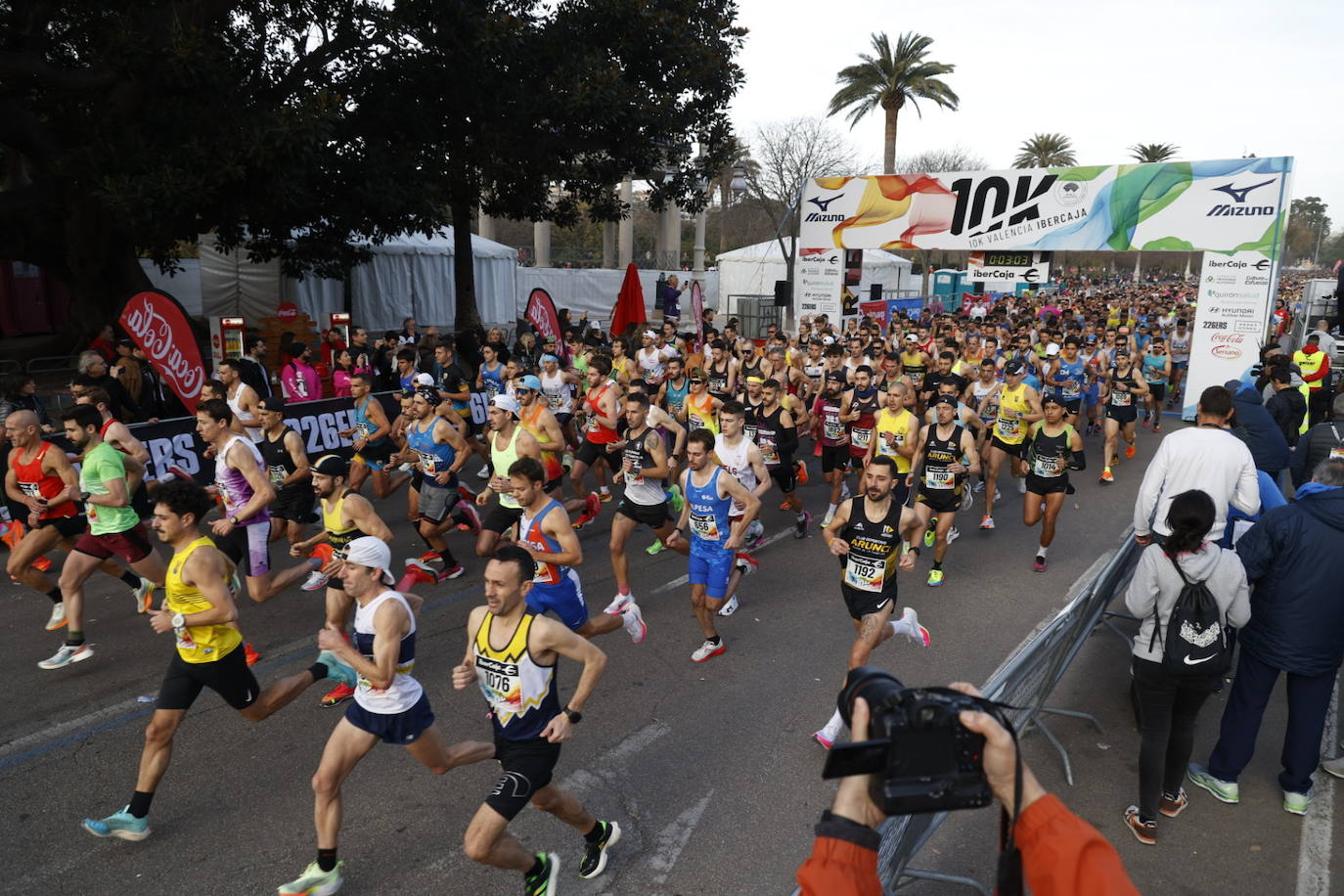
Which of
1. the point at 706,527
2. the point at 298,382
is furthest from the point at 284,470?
the point at 298,382

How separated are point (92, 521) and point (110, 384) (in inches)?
209

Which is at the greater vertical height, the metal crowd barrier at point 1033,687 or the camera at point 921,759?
the camera at point 921,759

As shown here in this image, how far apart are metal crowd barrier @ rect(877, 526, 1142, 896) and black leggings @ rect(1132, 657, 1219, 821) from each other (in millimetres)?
502

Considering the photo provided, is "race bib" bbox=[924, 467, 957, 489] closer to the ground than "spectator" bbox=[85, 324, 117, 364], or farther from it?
closer to the ground

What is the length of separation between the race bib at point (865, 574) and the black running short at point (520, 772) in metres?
2.53

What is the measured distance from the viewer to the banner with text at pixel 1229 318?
1678cm

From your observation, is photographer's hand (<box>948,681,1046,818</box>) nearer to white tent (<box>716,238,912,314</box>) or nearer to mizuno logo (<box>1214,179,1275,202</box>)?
mizuno logo (<box>1214,179,1275,202</box>)

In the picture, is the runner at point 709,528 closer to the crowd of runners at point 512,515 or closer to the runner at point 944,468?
the crowd of runners at point 512,515

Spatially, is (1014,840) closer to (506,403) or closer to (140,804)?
(140,804)

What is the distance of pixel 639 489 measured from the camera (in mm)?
7758

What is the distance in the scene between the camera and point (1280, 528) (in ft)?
15.0

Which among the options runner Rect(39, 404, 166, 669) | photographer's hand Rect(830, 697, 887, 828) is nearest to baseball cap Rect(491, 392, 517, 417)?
runner Rect(39, 404, 166, 669)

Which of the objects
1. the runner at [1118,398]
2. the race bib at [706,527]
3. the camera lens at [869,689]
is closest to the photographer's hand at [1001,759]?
the camera lens at [869,689]

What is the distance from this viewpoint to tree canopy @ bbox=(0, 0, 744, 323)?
12844 millimetres
